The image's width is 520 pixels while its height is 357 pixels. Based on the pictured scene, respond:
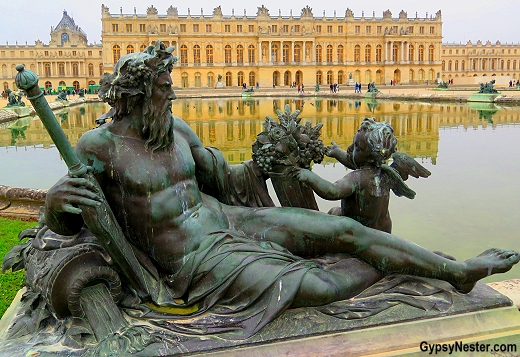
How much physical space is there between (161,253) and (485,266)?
4.88 feet

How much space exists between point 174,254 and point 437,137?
922cm

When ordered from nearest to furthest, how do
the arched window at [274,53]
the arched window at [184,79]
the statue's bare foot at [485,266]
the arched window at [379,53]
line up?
1. the statue's bare foot at [485,266]
2. the arched window at [184,79]
3. the arched window at [274,53]
4. the arched window at [379,53]

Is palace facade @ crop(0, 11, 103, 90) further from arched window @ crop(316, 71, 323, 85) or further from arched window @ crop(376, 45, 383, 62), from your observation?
arched window @ crop(376, 45, 383, 62)

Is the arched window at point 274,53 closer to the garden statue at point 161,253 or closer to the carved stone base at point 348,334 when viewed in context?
the garden statue at point 161,253

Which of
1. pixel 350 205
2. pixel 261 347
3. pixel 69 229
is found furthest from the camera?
pixel 350 205

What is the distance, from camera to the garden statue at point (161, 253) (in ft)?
6.66

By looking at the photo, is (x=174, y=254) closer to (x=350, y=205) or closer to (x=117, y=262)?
(x=117, y=262)

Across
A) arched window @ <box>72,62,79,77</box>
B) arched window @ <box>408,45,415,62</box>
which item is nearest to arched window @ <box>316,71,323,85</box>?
arched window @ <box>408,45,415,62</box>

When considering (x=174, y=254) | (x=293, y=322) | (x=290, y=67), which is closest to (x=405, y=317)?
(x=293, y=322)

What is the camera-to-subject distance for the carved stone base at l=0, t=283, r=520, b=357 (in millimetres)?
1995

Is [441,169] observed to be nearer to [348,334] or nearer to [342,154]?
[342,154]

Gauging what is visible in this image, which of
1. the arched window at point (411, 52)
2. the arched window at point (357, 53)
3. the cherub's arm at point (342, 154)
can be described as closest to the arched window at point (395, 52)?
the arched window at point (411, 52)

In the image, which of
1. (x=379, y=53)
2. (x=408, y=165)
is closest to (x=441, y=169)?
(x=408, y=165)

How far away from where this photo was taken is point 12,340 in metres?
2.09
